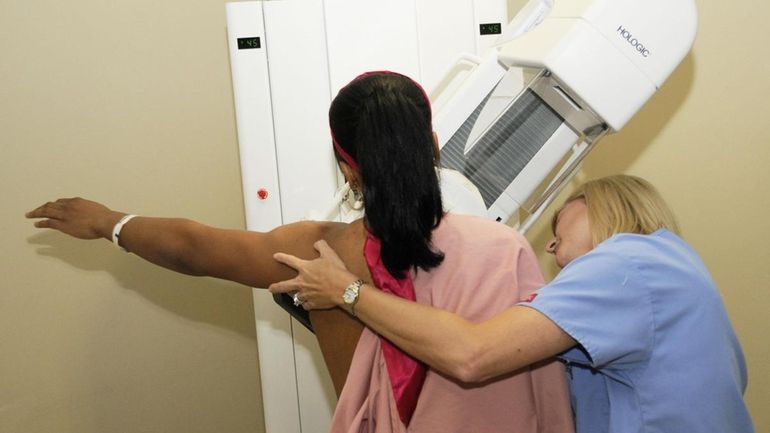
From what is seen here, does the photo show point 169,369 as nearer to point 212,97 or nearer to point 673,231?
point 212,97

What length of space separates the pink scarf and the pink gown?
0.01m

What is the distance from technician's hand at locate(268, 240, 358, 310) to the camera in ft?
4.06

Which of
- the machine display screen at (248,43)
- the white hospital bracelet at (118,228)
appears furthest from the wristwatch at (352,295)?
the machine display screen at (248,43)

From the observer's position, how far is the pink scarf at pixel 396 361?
1.23 metres

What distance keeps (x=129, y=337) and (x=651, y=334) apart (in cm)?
166

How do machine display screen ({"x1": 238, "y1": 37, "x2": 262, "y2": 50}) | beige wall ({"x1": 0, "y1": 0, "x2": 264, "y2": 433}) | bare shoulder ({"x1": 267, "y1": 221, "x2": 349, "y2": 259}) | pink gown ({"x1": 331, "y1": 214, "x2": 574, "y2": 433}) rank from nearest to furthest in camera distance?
pink gown ({"x1": 331, "y1": 214, "x2": 574, "y2": 433}), bare shoulder ({"x1": 267, "y1": 221, "x2": 349, "y2": 259}), machine display screen ({"x1": 238, "y1": 37, "x2": 262, "y2": 50}), beige wall ({"x1": 0, "y1": 0, "x2": 264, "y2": 433})

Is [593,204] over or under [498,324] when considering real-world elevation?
over

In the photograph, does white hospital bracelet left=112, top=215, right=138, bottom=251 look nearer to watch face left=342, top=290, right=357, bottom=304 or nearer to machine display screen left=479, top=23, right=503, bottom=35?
watch face left=342, top=290, right=357, bottom=304

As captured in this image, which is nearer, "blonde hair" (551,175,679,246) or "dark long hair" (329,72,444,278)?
"dark long hair" (329,72,444,278)

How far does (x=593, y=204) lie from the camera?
1.31 metres

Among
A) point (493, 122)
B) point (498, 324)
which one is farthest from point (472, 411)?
point (493, 122)

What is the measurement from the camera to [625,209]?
50.2 inches

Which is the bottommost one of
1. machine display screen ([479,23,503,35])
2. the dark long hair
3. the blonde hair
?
the blonde hair

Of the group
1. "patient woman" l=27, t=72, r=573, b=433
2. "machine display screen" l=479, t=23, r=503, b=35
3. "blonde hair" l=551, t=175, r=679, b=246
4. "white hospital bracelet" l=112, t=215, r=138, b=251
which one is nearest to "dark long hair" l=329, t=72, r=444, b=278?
"patient woman" l=27, t=72, r=573, b=433
